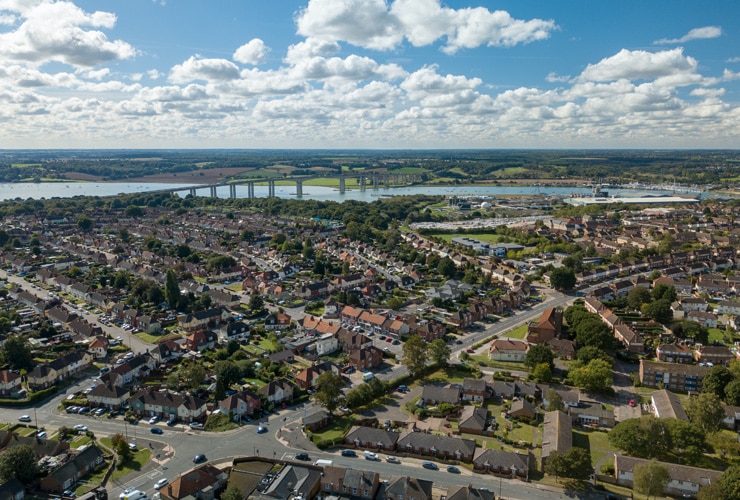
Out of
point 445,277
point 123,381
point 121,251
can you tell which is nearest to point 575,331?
point 445,277

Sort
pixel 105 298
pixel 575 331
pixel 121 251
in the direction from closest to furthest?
pixel 575 331 → pixel 105 298 → pixel 121 251

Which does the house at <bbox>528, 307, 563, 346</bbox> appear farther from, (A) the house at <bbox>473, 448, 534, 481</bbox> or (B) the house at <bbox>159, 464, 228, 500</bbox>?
(B) the house at <bbox>159, 464, 228, 500</bbox>

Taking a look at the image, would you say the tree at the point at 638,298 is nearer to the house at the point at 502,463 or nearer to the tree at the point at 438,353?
the tree at the point at 438,353

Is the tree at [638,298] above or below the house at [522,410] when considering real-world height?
above

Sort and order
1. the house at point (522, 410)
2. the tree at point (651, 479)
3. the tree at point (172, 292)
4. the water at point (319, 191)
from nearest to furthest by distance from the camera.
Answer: the tree at point (651, 479) → the house at point (522, 410) → the tree at point (172, 292) → the water at point (319, 191)

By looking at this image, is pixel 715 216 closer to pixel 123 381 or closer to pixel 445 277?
pixel 445 277

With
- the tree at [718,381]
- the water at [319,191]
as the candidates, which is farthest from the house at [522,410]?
the water at [319,191]

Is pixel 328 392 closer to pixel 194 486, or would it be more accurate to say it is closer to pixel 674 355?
pixel 194 486
